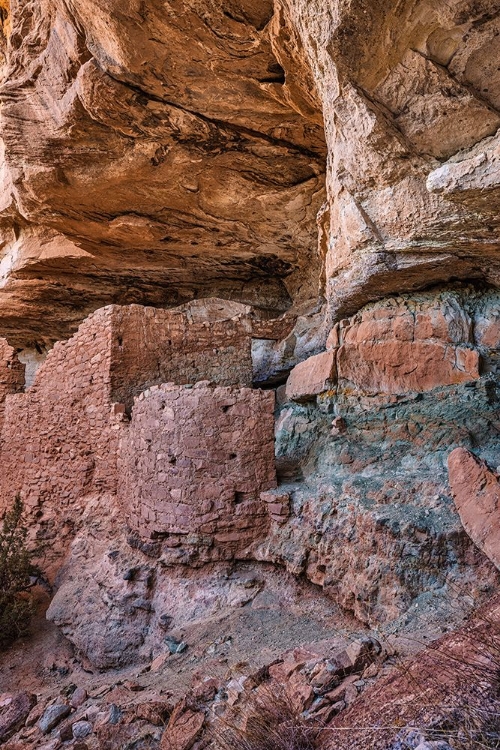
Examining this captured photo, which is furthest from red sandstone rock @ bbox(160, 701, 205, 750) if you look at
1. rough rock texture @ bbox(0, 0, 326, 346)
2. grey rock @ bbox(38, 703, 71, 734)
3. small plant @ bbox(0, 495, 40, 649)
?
rough rock texture @ bbox(0, 0, 326, 346)

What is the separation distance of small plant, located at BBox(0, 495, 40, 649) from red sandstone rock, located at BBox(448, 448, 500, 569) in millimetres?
4420

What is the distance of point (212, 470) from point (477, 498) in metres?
2.28

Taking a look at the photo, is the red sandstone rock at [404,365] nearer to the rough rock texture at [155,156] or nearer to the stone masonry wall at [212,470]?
the stone masonry wall at [212,470]

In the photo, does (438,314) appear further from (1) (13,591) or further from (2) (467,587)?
(1) (13,591)

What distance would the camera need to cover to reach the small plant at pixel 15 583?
5.23m

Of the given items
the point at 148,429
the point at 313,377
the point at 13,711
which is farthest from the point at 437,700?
the point at 313,377

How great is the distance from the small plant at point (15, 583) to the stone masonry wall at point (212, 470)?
5.57 ft

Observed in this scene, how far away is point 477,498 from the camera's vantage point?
330cm

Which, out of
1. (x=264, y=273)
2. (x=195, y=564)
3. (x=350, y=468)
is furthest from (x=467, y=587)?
(x=264, y=273)

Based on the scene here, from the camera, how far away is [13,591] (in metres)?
5.50

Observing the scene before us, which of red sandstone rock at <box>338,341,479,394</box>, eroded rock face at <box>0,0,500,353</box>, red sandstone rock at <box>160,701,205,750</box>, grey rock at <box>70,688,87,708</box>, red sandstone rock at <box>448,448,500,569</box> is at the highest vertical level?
eroded rock face at <box>0,0,500,353</box>

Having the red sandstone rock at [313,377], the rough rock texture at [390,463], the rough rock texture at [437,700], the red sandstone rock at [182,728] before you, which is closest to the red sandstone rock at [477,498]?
the rough rock texture at [390,463]

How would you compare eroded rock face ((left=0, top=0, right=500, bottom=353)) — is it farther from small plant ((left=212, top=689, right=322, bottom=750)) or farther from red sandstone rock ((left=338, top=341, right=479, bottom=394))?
small plant ((left=212, top=689, right=322, bottom=750))

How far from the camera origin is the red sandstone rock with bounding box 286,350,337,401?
5766 mm
